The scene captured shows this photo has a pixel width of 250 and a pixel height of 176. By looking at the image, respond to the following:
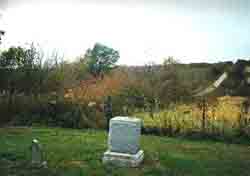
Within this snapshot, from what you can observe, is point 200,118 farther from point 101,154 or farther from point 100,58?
point 100,58

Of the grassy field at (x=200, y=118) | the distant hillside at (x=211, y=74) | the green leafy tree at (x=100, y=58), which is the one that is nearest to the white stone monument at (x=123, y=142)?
the grassy field at (x=200, y=118)

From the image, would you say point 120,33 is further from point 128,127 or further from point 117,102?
point 128,127

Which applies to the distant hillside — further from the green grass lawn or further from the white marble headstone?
the white marble headstone

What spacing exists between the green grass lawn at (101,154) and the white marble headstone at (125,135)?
0.43 m

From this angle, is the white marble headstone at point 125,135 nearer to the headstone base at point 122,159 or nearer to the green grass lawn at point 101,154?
the headstone base at point 122,159

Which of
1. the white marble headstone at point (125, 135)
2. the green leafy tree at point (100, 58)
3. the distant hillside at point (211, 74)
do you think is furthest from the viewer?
the green leafy tree at point (100, 58)

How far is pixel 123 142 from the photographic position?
22.4 ft

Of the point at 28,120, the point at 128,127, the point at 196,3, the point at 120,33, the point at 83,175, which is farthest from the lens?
the point at 120,33

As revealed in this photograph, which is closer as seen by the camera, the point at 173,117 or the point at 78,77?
the point at 173,117

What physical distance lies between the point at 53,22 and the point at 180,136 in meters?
6.61

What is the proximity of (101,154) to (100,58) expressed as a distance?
444 inches

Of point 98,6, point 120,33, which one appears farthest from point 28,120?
point 98,6

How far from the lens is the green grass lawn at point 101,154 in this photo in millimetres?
6184

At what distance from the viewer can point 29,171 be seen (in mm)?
5930
